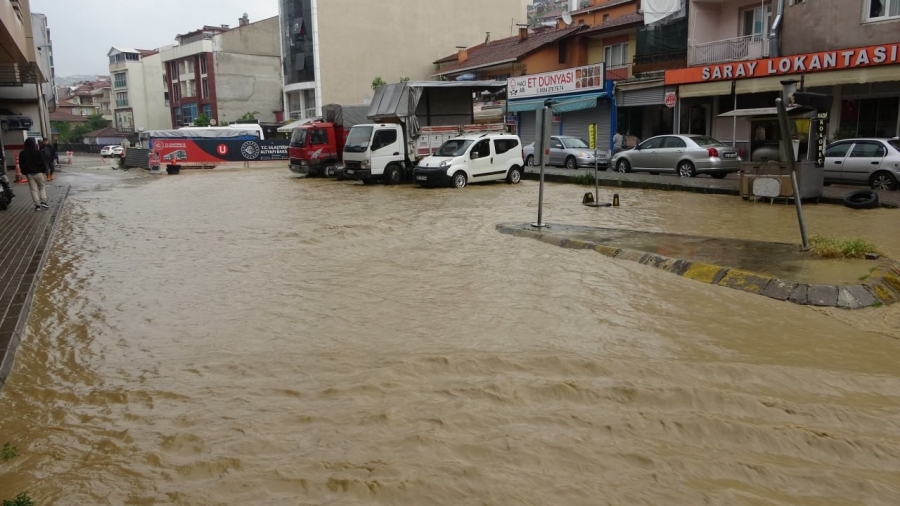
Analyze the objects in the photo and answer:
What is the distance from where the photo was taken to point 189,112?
6775cm

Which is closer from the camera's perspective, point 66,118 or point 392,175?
point 392,175

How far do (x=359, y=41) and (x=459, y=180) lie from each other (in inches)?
1412

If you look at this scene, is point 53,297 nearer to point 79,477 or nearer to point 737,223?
point 79,477

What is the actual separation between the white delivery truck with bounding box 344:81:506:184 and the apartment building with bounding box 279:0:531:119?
29.9 metres

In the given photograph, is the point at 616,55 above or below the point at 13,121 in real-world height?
above

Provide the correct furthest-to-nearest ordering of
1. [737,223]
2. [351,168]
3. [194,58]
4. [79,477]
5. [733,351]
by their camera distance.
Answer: [194,58] → [351,168] → [737,223] → [733,351] → [79,477]

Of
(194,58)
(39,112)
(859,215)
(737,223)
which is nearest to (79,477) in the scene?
(737,223)

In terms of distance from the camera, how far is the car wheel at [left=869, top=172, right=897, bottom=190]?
16.1 m

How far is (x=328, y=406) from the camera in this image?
4.68m

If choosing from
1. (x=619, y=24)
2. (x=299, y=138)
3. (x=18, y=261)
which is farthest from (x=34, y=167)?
(x=619, y=24)

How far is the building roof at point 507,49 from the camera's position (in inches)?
1437

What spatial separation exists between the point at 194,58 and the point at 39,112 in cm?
3565

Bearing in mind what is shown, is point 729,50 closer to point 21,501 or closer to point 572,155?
point 572,155

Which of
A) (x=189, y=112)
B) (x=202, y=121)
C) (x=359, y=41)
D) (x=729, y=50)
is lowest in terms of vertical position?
(x=202, y=121)
